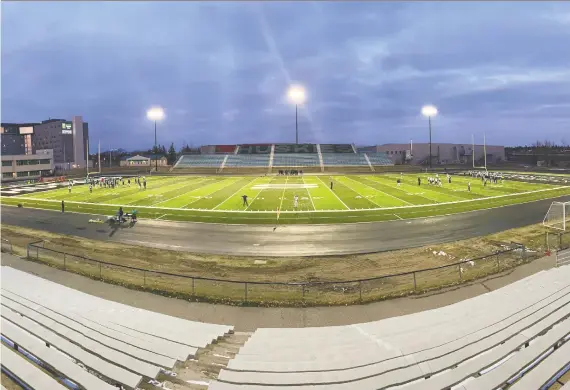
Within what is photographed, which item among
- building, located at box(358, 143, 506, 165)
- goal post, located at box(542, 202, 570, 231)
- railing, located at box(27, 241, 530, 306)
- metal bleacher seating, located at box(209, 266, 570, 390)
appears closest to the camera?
metal bleacher seating, located at box(209, 266, 570, 390)

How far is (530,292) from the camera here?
36.8 ft

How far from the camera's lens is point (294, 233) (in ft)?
77.9

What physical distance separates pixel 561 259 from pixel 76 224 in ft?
102

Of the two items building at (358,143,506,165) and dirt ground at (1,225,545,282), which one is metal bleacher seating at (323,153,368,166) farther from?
dirt ground at (1,225,545,282)

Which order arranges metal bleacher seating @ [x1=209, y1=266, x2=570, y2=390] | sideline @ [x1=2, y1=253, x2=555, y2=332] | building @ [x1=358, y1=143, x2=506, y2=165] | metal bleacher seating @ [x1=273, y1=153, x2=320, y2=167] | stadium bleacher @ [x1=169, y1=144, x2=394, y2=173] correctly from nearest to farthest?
metal bleacher seating @ [x1=209, y1=266, x2=570, y2=390], sideline @ [x1=2, y1=253, x2=555, y2=332], stadium bleacher @ [x1=169, y1=144, x2=394, y2=173], metal bleacher seating @ [x1=273, y1=153, x2=320, y2=167], building @ [x1=358, y1=143, x2=506, y2=165]

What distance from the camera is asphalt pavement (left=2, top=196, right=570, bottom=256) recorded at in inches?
A: 806

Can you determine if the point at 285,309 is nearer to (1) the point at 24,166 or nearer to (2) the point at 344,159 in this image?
(1) the point at 24,166

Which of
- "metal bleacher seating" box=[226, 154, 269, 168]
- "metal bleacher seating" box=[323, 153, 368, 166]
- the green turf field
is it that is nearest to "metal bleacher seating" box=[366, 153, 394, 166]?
"metal bleacher seating" box=[323, 153, 368, 166]

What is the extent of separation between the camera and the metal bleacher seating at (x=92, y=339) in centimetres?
698

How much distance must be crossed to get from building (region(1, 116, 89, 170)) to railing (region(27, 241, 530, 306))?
135m

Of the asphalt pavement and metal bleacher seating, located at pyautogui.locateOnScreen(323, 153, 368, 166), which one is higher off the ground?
metal bleacher seating, located at pyautogui.locateOnScreen(323, 153, 368, 166)

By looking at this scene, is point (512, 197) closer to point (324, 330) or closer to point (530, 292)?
point (530, 292)

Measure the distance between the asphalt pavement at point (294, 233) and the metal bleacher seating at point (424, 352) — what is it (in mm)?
9846

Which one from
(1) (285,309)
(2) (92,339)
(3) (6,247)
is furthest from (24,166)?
(1) (285,309)
